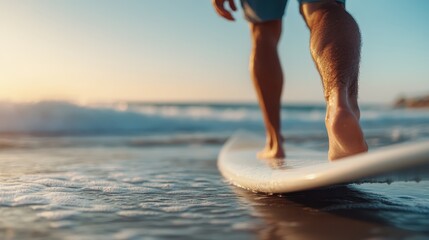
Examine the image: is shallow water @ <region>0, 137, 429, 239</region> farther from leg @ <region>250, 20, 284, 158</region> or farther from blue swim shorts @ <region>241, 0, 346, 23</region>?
blue swim shorts @ <region>241, 0, 346, 23</region>

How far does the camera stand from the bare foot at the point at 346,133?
1.47m

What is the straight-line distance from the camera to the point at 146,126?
26.6 feet

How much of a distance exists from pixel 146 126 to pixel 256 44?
5.84m

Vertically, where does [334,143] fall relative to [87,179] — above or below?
above

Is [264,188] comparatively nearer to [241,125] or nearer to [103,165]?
[103,165]

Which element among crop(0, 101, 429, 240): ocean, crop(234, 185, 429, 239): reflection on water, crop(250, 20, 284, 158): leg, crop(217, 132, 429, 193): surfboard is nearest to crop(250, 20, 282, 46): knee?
crop(250, 20, 284, 158): leg

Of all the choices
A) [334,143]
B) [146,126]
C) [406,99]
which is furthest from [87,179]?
[406,99]

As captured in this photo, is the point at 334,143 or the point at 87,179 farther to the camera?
the point at 87,179

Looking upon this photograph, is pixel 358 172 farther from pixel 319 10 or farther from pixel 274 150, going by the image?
pixel 274 150

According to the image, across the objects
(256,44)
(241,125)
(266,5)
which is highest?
(266,5)

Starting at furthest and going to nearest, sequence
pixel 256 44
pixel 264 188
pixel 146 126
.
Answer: pixel 146 126 < pixel 256 44 < pixel 264 188

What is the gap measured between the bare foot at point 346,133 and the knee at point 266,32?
0.99 metres

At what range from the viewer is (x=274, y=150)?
96.3 inches

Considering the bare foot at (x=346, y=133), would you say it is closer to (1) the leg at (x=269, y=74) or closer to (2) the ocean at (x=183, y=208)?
(2) the ocean at (x=183, y=208)
